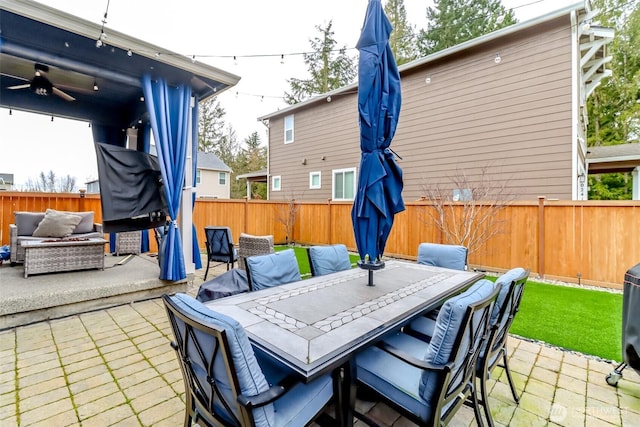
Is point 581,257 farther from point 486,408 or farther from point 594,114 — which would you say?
point 594,114

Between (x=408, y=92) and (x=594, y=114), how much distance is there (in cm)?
1102

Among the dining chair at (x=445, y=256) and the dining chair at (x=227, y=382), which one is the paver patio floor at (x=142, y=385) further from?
the dining chair at (x=445, y=256)

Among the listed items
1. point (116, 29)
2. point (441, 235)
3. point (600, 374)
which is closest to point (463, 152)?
point (441, 235)

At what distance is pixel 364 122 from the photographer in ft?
8.18

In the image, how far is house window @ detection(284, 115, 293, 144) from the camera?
12000 millimetres

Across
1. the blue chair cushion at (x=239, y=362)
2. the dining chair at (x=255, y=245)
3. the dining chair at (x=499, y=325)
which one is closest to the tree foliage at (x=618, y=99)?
the dining chair at (x=499, y=325)

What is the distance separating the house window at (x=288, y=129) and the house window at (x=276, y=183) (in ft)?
5.15

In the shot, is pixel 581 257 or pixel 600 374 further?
pixel 581 257

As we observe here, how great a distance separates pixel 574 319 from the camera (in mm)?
3660

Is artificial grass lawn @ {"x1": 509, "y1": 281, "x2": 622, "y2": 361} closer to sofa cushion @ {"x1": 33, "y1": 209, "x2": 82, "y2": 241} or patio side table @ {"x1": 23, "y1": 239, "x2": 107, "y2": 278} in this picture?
patio side table @ {"x1": 23, "y1": 239, "x2": 107, "y2": 278}

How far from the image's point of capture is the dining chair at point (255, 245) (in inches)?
188

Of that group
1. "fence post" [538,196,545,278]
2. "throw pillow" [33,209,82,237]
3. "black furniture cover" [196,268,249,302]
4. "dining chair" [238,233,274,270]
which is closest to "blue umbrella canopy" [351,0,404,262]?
"black furniture cover" [196,268,249,302]

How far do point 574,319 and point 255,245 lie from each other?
4473mm

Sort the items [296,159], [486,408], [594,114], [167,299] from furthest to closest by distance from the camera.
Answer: [594,114]
[296,159]
[486,408]
[167,299]
